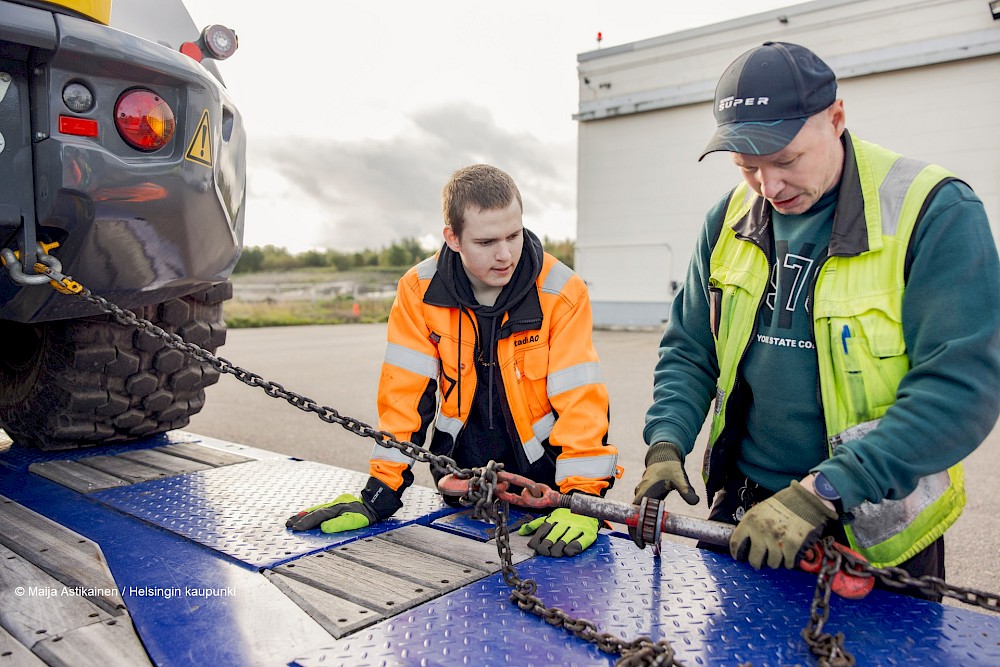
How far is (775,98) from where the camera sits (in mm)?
1758

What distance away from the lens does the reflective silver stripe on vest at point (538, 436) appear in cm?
267

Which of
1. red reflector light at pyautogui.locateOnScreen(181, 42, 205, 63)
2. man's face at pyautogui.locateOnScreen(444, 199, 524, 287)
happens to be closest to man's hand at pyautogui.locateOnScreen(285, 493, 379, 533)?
man's face at pyautogui.locateOnScreen(444, 199, 524, 287)

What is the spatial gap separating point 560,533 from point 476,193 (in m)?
1.17

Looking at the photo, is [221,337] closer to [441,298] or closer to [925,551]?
[441,298]

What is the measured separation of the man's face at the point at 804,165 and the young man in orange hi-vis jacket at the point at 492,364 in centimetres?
89

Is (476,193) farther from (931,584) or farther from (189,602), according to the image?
(931,584)

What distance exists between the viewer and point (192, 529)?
2502mm

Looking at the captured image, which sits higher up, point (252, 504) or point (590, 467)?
point (590, 467)

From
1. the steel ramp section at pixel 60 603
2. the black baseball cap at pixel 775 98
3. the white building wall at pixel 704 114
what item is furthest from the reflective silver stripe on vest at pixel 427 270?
the white building wall at pixel 704 114

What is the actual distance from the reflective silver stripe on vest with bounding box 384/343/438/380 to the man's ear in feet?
1.35

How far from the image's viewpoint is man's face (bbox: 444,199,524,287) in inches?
96.9

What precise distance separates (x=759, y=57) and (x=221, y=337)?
2.68m

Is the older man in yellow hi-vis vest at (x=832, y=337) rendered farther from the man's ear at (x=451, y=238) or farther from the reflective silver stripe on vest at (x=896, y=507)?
the man's ear at (x=451, y=238)

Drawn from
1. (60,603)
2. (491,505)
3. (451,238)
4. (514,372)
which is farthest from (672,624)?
(60,603)
